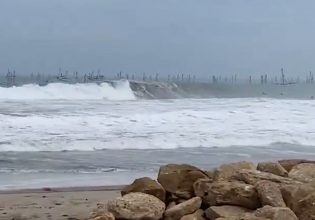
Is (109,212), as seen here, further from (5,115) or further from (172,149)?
(5,115)

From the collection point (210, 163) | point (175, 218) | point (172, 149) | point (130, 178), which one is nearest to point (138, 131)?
point (172, 149)

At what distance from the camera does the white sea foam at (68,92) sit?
1204 inches

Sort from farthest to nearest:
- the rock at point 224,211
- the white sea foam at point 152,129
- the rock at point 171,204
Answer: the white sea foam at point 152,129
the rock at point 171,204
the rock at point 224,211

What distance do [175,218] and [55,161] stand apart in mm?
5190

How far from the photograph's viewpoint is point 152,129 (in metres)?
14.6

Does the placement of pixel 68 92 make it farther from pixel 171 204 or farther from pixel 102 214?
pixel 102 214

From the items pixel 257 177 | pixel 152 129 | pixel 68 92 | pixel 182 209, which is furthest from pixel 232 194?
pixel 68 92

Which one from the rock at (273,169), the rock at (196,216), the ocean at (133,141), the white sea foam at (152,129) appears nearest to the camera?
the rock at (196,216)

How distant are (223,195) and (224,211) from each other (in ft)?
0.64

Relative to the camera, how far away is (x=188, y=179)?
17.1 feet

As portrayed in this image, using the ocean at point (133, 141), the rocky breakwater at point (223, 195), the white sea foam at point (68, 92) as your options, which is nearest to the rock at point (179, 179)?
the rocky breakwater at point (223, 195)

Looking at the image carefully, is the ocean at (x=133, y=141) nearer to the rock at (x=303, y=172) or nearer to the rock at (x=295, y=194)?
the rock at (x=303, y=172)

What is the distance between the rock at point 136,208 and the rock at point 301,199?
41.7 inches

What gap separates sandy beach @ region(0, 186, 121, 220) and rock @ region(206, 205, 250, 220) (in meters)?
1.50
